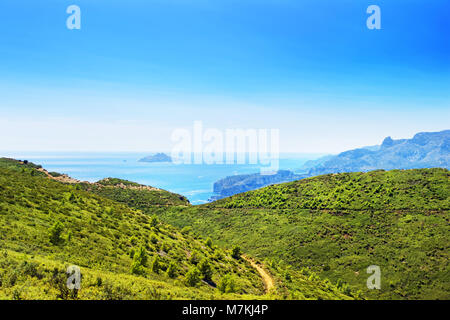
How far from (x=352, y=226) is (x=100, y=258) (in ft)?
192

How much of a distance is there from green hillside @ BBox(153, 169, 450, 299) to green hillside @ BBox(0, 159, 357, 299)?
12.1 metres

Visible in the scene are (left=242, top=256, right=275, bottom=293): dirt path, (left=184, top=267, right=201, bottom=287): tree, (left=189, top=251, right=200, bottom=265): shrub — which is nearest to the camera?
(left=184, top=267, right=201, bottom=287): tree

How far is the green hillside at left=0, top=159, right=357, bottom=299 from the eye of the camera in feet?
40.4

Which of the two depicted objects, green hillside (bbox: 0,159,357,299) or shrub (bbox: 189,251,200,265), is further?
→ shrub (bbox: 189,251,200,265)

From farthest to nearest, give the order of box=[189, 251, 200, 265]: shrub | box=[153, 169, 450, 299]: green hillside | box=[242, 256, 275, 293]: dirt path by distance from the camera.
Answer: box=[153, 169, 450, 299]: green hillside
box=[242, 256, 275, 293]: dirt path
box=[189, 251, 200, 265]: shrub

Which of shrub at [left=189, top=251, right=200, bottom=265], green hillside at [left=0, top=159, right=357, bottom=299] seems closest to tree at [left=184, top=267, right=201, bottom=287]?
green hillside at [left=0, top=159, right=357, bottom=299]

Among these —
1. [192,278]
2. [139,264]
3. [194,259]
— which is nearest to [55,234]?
[139,264]

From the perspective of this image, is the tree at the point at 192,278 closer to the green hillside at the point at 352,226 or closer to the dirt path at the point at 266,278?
the dirt path at the point at 266,278

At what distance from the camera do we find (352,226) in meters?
56.0

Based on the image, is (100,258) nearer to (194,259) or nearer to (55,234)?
(55,234)

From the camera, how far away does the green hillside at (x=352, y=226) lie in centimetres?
4106

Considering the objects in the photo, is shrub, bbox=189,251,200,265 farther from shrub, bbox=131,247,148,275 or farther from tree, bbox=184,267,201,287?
shrub, bbox=131,247,148,275

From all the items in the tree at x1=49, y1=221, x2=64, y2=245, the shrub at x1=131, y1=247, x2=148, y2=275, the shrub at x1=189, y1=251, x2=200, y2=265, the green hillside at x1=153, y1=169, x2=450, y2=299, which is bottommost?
the green hillside at x1=153, y1=169, x2=450, y2=299

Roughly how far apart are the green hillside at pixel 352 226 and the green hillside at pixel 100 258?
39.6ft
